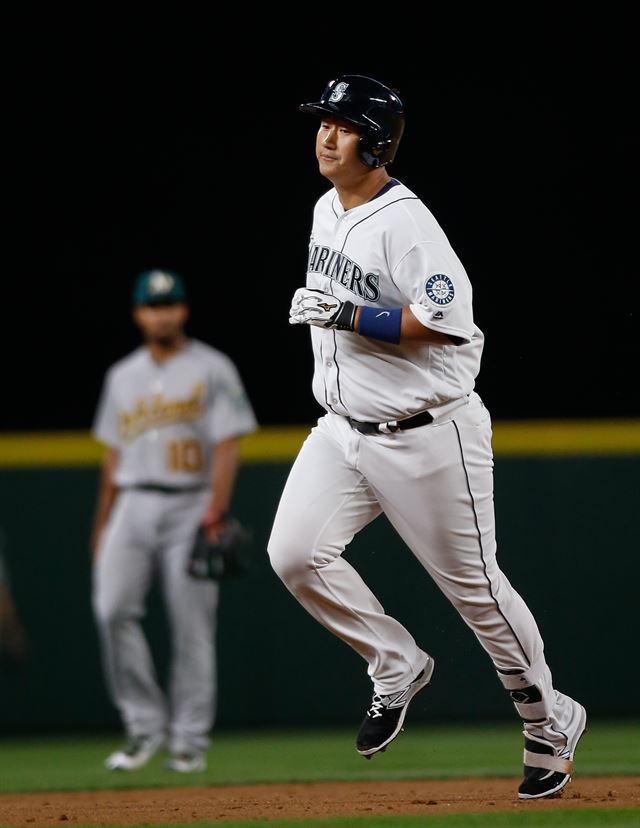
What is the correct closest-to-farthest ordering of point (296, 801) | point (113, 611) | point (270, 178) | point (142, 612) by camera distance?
point (296, 801) → point (113, 611) → point (142, 612) → point (270, 178)

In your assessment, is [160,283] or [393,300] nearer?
[393,300]

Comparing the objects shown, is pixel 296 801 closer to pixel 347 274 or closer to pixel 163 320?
pixel 347 274

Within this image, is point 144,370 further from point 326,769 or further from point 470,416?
point 470,416

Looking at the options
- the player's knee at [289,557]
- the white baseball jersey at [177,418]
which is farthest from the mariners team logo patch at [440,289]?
the white baseball jersey at [177,418]

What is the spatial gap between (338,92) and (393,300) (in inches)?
22.7

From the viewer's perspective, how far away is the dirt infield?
4035 mm

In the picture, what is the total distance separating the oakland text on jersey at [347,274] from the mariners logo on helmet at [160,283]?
2520mm

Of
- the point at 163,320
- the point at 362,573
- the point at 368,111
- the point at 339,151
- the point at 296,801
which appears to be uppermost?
the point at 368,111

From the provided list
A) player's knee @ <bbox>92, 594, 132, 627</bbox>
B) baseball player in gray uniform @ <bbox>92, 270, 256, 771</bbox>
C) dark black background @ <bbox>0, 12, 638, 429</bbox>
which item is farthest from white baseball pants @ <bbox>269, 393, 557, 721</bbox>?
dark black background @ <bbox>0, 12, 638, 429</bbox>

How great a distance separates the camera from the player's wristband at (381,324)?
12.1ft

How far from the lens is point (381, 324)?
370 centimetres

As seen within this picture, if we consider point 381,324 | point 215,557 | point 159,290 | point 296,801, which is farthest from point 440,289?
point 159,290

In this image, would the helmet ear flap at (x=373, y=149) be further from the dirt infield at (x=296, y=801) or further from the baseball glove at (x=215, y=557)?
the baseball glove at (x=215, y=557)

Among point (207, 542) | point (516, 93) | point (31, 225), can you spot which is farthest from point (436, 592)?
point (31, 225)
